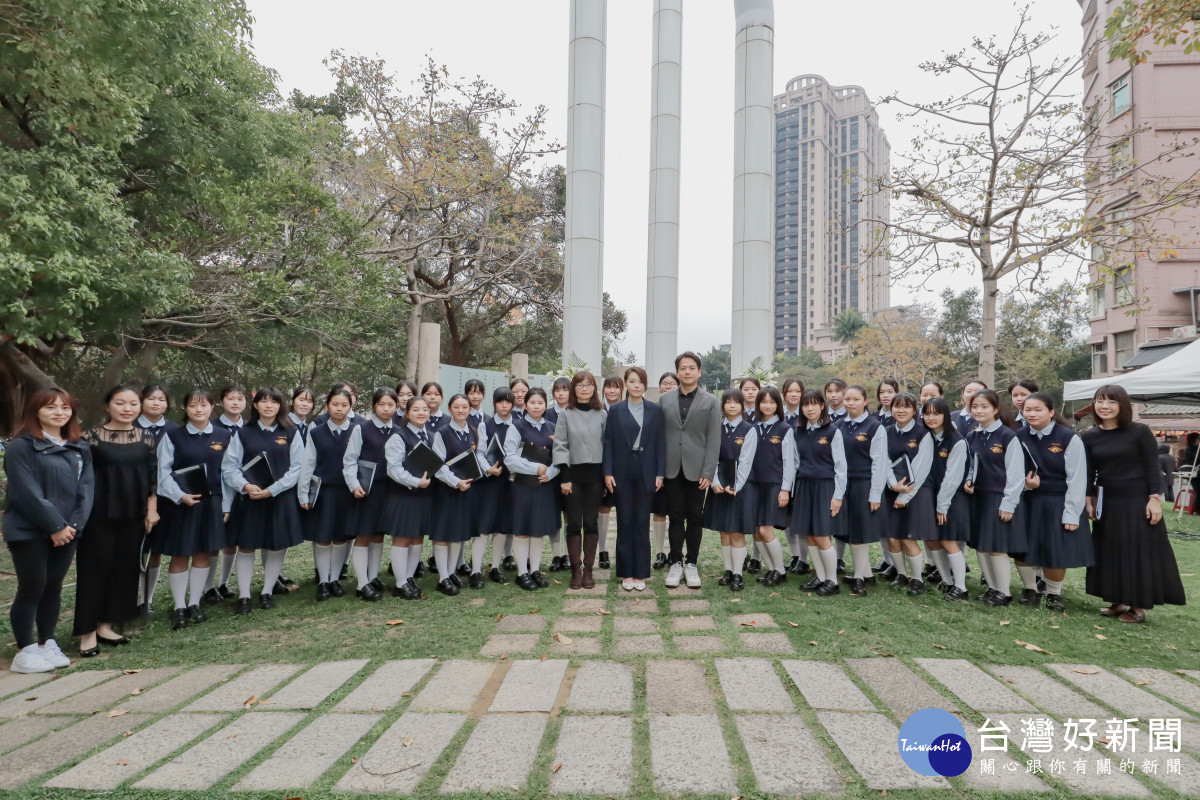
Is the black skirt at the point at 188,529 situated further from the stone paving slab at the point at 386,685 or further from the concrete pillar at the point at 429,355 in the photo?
the concrete pillar at the point at 429,355

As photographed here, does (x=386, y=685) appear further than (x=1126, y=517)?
No

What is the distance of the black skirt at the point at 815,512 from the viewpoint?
468 centimetres

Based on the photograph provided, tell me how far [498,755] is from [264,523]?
9.85ft

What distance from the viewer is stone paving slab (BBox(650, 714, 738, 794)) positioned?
212 centimetres

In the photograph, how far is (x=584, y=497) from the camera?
4.80 meters

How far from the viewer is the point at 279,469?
4539 millimetres

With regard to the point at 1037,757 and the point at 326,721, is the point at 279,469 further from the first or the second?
the point at 1037,757

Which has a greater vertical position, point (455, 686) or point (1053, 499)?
point (1053, 499)

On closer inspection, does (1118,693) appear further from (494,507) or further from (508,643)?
(494,507)

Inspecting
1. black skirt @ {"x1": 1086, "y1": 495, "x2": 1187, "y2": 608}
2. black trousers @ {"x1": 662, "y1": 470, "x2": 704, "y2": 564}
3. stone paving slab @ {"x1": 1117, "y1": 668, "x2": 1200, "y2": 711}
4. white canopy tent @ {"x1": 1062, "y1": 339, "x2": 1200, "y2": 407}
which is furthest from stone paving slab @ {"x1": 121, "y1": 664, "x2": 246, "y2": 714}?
white canopy tent @ {"x1": 1062, "y1": 339, "x2": 1200, "y2": 407}

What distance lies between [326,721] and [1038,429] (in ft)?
15.6

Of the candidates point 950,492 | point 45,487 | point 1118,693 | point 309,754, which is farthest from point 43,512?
point 950,492

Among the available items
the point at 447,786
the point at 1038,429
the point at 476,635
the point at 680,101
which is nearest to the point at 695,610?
the point at 476,635

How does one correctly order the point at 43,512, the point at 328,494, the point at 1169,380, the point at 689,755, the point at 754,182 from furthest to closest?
1. the point at 754,182
2. the point at 1169,380
3. the point at 328,494
4. the point at 43,512
5. the point at 689,755
